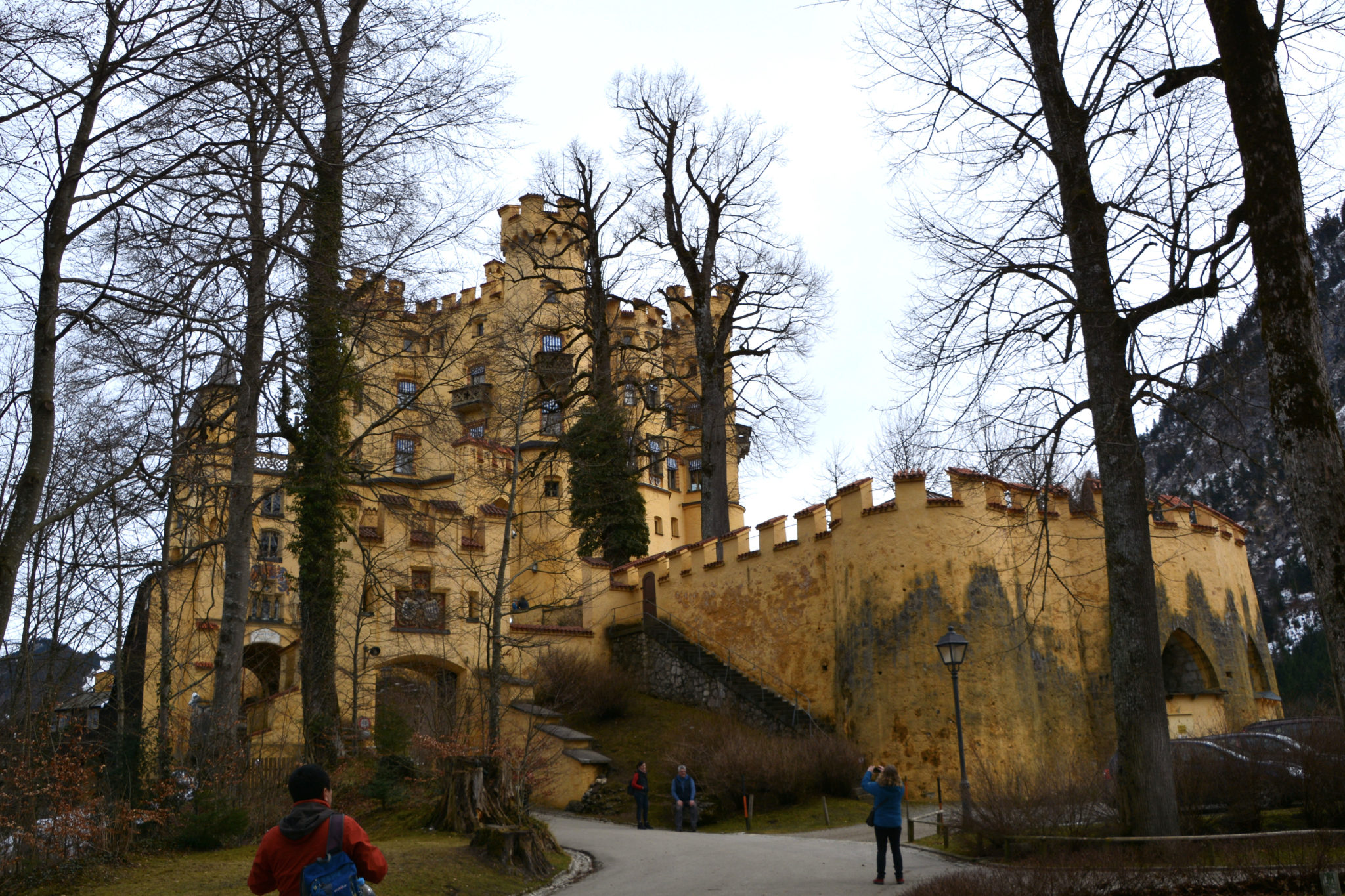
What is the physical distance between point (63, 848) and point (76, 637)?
6088 millimetres

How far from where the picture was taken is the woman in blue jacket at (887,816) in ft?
36.8

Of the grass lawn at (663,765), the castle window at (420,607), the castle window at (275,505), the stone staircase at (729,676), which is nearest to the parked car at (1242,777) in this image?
the grass lawn at (663,765)

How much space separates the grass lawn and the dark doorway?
2.35m

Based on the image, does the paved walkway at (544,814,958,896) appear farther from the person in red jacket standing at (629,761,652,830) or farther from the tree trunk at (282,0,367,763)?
the tree trunk at (282,0,367,763)

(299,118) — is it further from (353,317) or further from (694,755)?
(694,755)

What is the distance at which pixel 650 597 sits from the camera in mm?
28672

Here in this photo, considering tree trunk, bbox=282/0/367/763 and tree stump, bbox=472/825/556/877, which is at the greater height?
tree trunk, bbox=282/0/367/763

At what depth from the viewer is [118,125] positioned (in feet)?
27.6

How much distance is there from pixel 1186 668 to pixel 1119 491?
51.6 ft

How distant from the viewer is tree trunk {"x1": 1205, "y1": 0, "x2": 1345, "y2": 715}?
8164 mm

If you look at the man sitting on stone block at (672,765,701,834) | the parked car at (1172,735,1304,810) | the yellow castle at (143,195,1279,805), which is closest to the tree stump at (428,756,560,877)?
the yellow castle at (143,195,1279,805)

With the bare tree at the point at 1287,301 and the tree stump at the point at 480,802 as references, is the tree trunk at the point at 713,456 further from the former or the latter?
the bare tree at the point at 1287,301

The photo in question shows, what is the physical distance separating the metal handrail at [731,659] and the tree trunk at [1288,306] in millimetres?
14329

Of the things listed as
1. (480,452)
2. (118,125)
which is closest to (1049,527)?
(480,452)
